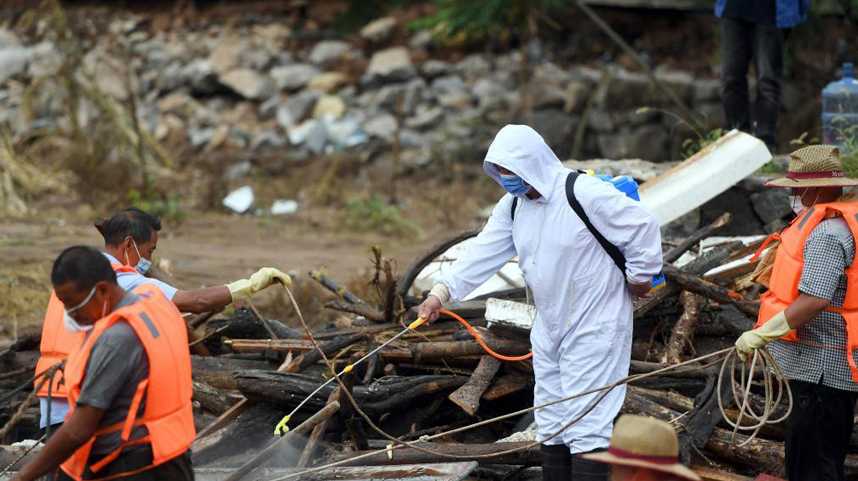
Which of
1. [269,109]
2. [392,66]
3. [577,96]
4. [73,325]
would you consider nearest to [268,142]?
[269,109]

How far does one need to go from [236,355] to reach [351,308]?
2.62 feet

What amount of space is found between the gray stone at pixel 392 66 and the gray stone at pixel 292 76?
3.37 feet

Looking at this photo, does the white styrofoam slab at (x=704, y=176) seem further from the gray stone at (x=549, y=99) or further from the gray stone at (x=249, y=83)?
the gray stone at (x=249, y=83)

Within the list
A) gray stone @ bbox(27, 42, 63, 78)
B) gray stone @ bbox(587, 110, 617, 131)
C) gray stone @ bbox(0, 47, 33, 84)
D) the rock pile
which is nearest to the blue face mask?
the rock pile

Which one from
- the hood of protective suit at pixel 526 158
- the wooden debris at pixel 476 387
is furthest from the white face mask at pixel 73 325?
the wooden debris at pixel 476 387

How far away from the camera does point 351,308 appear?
7703mm

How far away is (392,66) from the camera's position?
63.4 ft

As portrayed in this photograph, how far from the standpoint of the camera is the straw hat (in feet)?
11.6

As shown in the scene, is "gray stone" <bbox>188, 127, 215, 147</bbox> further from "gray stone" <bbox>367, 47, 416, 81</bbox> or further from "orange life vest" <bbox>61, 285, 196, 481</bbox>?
"orange life vest" <bbox>61, 285, 196, 481</bbox>

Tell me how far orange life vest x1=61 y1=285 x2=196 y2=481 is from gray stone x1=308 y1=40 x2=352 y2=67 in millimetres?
16314

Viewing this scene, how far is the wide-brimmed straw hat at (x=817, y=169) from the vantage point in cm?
540

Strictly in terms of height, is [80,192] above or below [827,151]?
below

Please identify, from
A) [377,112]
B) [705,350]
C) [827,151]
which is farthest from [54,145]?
[827,151]

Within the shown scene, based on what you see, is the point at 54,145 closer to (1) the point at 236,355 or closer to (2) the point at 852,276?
(1) the point at 236,355
